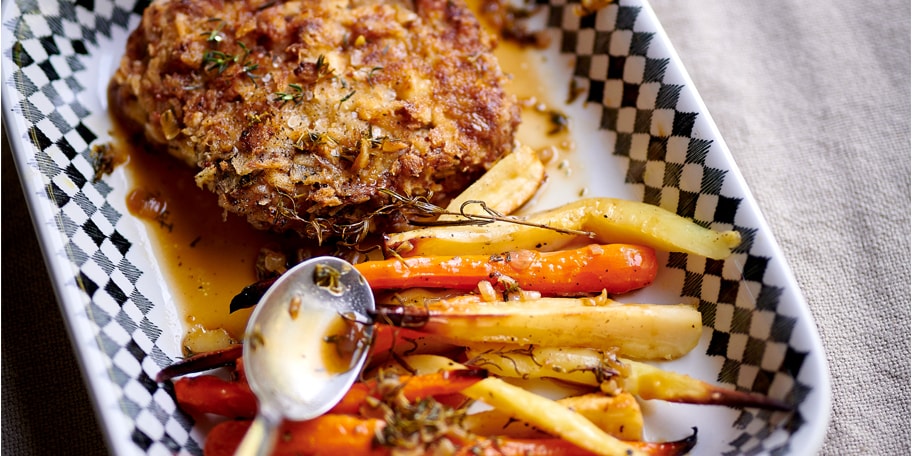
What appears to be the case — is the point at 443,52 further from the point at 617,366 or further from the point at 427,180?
the point at 617,366

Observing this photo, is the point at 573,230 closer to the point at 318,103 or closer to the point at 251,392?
the point at 318,103

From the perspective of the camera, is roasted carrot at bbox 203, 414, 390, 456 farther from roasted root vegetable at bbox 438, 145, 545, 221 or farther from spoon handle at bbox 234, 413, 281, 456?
roasted root vegetable at bbox 438, 145, 545, 221

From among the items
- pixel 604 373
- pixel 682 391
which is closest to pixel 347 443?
pixel 604 373

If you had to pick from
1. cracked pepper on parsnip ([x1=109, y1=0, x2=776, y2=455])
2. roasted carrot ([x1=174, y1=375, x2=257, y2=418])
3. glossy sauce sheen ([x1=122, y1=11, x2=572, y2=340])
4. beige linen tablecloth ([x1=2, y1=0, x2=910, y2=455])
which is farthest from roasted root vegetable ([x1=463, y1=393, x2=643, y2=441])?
glossy sauce sheen ([x1=122, y1=11, x2=572, y2=340])

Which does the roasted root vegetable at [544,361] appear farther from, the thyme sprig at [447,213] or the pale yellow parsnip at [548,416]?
the thyme sprig at [447,213]

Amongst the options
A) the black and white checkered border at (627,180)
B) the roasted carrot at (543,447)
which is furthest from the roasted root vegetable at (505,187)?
the roasted carrot at (543,447)
